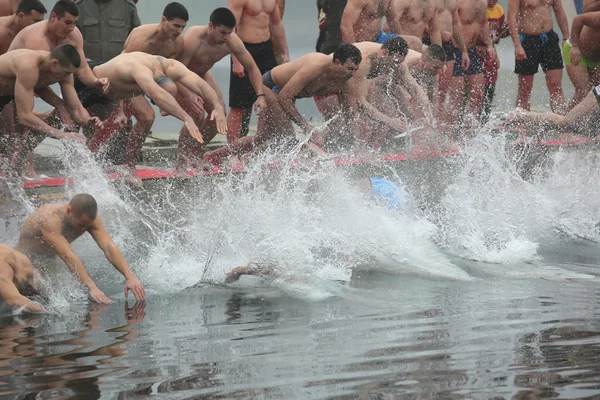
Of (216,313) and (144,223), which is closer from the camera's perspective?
(216,313)

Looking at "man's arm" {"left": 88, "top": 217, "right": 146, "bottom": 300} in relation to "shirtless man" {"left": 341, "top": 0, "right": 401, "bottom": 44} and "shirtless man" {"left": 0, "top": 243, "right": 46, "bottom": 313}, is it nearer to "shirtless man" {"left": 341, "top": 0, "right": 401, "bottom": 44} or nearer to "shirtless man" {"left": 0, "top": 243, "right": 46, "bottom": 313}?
"shirtless man" {"left": 0, "top": 243, "right": 46, "bottom": 313}

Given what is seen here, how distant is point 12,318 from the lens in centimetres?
585

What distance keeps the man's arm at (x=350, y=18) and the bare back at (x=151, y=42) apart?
181 cm

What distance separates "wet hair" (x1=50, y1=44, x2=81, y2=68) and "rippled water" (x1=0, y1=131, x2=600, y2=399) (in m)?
0.79

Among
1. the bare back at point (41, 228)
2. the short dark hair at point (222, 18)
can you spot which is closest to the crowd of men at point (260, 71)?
the short dark hair at point (222, 18)

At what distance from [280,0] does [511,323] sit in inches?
243

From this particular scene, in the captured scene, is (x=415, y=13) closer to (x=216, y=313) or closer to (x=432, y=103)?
(x=432, y=103)

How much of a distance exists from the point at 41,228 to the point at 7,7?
3042 mm

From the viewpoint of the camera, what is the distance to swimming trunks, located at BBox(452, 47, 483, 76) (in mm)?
10719

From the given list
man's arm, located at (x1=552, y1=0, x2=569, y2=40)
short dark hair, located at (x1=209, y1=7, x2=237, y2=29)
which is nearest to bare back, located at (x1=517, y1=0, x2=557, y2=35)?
man's arm, located at (x1=552, y1=0, x2=569, y2=40)

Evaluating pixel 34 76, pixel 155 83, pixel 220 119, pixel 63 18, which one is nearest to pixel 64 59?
pixel 34 76

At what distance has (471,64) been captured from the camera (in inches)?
428

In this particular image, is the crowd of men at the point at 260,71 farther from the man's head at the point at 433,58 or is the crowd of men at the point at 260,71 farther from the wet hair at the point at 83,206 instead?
the wet hair at the point at 83,206

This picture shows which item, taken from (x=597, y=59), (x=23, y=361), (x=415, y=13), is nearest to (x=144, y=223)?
(x=23, y=361)
